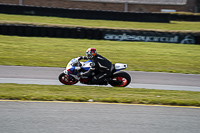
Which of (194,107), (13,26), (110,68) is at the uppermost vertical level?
(13,26)

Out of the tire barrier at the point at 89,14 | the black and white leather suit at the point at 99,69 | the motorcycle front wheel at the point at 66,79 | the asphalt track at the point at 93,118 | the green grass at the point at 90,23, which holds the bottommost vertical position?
the asphalt track at the point at 93,118

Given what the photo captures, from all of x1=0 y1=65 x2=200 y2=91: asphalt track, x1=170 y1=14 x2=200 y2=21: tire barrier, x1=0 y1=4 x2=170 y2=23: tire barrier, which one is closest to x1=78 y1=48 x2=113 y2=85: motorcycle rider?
x1=0 y1=65 x2=200 y2=91: asphalt track

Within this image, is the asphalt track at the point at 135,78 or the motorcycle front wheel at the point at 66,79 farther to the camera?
the asphalt track at the point at 135,78

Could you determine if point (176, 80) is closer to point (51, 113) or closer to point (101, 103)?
point (101, 103)

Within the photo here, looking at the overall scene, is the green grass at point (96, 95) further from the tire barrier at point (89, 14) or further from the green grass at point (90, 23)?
the tire barrier at point (89, 14)

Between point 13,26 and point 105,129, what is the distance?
17029 mm

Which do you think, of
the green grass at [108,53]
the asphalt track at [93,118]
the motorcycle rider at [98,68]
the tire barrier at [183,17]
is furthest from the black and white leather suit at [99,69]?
the tire barrier at [183,17]

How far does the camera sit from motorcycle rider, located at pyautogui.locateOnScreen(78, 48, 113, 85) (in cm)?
1023

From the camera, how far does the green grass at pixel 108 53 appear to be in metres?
15.2

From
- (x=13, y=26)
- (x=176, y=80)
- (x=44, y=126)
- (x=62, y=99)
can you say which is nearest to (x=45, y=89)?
(x=62, y=99)

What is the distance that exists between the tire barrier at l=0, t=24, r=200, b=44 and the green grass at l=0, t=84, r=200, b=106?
12.1 metres

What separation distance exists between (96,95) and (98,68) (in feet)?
5.89

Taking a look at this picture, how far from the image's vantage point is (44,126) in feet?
19.7

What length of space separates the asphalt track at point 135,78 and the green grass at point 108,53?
108cm
